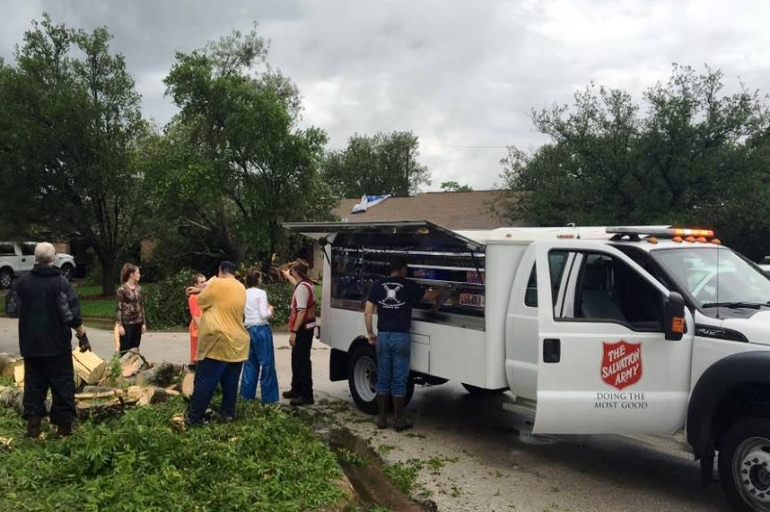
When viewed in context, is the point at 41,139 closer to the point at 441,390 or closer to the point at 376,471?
the point at 441,390

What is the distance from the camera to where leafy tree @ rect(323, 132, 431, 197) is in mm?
61875

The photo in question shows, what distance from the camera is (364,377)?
7980 millimetres

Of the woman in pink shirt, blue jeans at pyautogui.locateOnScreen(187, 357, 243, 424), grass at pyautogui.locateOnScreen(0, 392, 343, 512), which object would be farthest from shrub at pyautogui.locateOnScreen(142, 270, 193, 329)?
grass at pyautogui.locateOnScreen(0, 392, 343, 512)

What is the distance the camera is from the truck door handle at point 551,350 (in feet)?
17.6

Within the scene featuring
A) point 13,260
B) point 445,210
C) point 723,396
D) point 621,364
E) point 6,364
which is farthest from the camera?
point 445,210

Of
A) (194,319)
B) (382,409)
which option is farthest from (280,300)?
(382,409)

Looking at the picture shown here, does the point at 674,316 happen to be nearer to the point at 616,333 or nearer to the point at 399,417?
the point at 616,333

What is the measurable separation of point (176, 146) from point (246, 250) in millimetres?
3934

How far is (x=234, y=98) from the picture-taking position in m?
19.4

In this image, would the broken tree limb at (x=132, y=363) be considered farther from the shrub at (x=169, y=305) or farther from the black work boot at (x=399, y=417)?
the shrub at (x=169, y=305)

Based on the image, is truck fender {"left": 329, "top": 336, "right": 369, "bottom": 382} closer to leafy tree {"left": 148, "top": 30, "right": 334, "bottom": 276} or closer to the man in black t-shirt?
the man in black t-shirt

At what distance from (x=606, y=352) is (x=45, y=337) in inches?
177

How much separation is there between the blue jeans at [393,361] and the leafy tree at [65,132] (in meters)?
17.8

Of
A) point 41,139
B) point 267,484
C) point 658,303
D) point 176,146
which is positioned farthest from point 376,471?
point 41,139
